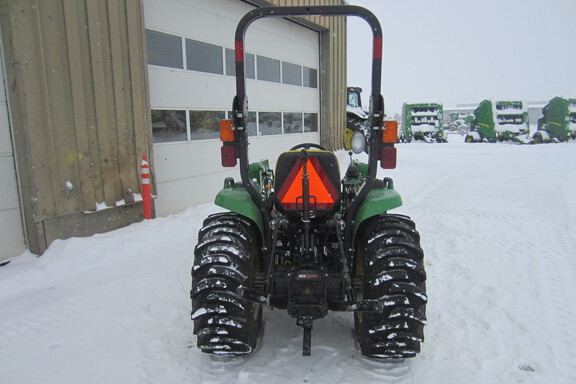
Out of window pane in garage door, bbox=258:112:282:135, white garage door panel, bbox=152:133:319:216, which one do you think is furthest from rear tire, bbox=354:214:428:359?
window pane in garage door, bbox=258:112:282:135

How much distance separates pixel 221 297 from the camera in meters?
2.57

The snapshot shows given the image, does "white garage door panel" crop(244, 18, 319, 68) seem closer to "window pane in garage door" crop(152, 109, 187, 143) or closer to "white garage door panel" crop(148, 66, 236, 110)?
"white garage door panel" crop(148, 66, 236, 110)

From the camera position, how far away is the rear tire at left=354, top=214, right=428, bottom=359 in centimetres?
255

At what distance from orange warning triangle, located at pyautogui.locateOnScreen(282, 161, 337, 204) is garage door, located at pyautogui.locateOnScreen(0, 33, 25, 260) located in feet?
13.2

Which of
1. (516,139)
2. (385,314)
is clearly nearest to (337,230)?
(385,314)

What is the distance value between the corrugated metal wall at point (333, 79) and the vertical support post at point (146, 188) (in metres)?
7.93

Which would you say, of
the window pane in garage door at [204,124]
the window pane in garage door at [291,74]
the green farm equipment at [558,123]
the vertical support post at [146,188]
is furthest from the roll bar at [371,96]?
the green farm equipment at [558,123]

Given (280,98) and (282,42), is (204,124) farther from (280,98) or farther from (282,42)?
(282,42)

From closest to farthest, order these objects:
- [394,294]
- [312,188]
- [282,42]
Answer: [394,294] → [312,188] → [282,42]

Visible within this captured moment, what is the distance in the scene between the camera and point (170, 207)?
7.54 meters

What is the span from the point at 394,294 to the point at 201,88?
664 centimetres

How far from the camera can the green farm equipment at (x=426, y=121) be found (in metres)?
25.2

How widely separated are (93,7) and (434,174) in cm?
954

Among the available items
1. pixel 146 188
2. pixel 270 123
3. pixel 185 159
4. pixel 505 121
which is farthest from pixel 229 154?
pixel 505 121
